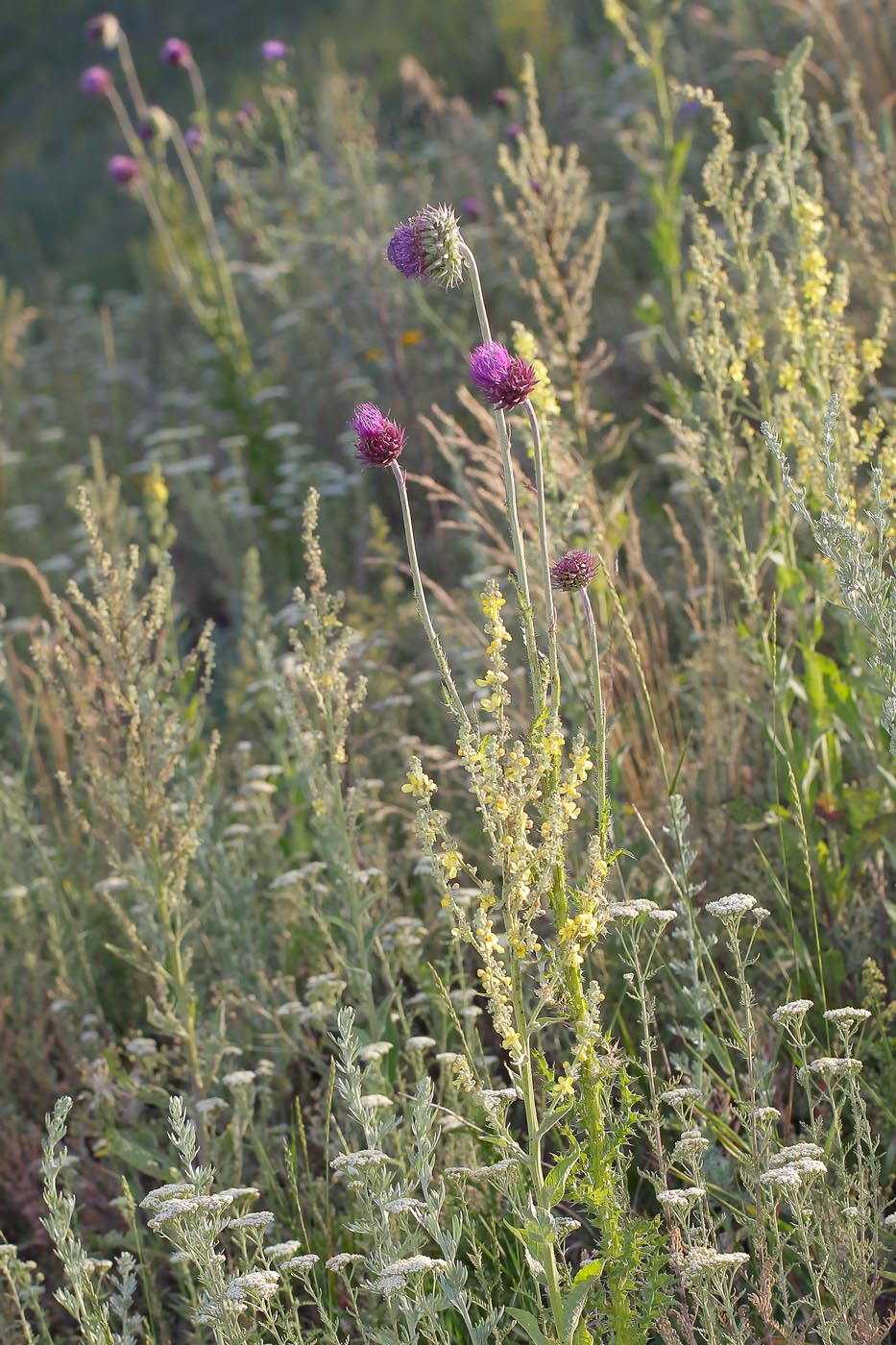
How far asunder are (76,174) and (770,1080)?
1328cm

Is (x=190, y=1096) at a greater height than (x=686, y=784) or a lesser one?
lesser

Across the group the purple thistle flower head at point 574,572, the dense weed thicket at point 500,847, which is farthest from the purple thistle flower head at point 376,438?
the purple thistle flower head at point 574,572

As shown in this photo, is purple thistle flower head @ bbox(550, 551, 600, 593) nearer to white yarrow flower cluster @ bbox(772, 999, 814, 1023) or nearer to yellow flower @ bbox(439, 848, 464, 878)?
yellow flower @ bbox(439, 848, 464, 878)

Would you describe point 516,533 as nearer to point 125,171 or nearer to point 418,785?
point 418,785

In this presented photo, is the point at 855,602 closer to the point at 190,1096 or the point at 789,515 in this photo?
the point at 789,515

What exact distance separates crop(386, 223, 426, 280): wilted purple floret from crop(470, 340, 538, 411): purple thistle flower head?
0.19 meters

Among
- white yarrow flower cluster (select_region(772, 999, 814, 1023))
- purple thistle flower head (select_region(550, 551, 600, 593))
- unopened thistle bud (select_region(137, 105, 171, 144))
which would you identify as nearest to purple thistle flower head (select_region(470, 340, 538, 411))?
purple thistle flower head (select_region(550, 551, 600, 593))

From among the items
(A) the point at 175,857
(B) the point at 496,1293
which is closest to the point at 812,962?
(B) the point at 496,1293

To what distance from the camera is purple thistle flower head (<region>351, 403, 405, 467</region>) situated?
1820 mm

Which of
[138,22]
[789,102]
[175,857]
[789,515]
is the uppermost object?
[138,22]

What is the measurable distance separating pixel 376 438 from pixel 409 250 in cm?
27

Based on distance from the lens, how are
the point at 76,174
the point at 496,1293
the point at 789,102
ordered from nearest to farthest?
the point at 496,1293, the point at 789,102, the point at 76,174

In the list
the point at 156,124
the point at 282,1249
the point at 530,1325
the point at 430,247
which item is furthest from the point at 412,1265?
the point at 156,124

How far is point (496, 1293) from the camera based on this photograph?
2.24m
